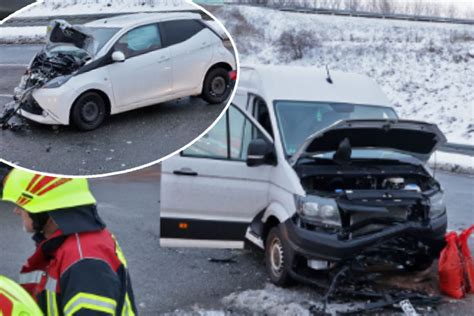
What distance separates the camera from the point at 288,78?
745cm

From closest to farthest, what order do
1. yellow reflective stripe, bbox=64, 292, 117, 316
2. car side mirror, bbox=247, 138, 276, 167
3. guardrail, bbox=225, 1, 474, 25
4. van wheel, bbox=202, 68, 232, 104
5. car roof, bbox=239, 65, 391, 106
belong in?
van wheel, bbox=202, 68, 232, 104
yellow reflective stripe, bbox=64, 292, 117, 316
car side mirror, bbox=247, 138, 276, 167
car roof, bbox=239, 65, 391, 106
guardrail, bbox=225, 1, 474, 25

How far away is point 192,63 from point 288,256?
16.7ft

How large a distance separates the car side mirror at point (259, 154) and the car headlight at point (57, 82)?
17.0 feet

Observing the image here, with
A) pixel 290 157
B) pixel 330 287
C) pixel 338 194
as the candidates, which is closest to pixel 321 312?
pixel 330 287

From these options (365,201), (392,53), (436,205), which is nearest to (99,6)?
(365,201)

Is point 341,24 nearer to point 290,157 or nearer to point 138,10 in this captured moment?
point 290,157

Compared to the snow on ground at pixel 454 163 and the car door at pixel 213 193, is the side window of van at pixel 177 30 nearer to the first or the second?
the car door at pixel 213 193

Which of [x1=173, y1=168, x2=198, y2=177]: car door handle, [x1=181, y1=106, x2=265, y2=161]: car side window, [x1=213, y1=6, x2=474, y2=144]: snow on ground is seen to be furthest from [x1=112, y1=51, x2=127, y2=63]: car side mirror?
[x1=213, y1=6, x2=474, y2=144]: snow on ground

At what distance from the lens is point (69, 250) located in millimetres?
2014

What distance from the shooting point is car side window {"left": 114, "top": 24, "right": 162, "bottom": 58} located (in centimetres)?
131

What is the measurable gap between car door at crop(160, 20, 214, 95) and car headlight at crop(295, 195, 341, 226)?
4.81 m

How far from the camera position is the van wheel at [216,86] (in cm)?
145

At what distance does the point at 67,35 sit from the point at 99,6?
3.3 inches

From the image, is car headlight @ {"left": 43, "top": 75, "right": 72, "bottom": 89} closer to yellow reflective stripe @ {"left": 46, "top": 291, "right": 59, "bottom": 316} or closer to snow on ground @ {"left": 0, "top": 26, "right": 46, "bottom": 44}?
snow on ground @ {"left": 0, "top": 26, "right": 46, "bottom": 44}
